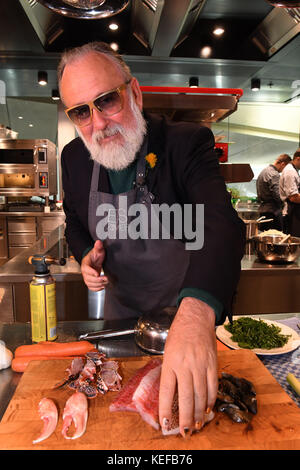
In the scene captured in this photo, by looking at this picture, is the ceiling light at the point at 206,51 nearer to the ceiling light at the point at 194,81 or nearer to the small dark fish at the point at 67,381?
the ceiling light at the point at 194,81

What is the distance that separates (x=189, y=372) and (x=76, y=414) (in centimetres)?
33

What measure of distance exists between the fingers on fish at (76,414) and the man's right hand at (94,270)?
454 mm

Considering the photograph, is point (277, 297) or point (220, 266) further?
point (277, 297)

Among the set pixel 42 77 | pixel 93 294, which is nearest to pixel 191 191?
pixel 93 294

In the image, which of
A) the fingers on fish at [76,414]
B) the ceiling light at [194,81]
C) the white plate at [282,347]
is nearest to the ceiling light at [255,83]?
the ceiling light at [194,81]

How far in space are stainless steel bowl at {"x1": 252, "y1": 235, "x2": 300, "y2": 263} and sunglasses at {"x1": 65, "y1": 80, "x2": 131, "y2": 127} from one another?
150cm

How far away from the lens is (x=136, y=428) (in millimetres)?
784

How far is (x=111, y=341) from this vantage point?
Answer: 125 cm

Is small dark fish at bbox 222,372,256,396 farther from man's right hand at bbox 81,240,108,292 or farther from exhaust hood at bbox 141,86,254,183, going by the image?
exhaust hood at bbox 141,86,254,183

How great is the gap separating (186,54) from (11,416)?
5113 mm

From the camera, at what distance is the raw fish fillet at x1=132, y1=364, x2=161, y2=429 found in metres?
0.79

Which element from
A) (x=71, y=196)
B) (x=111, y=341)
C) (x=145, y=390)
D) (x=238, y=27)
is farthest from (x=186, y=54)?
(x=145, y=390)

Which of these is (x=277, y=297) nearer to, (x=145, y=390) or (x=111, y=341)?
(x=111, y=341)
